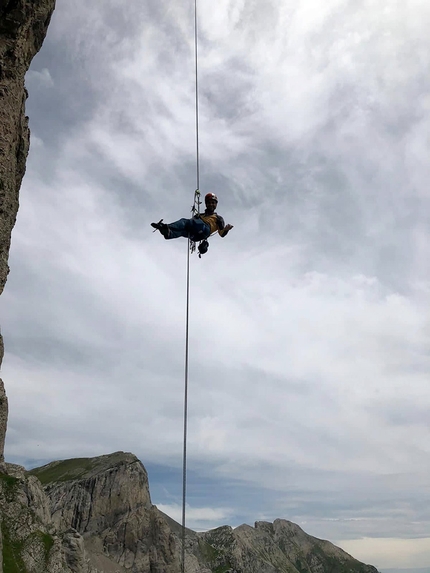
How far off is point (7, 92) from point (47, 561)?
86.7 m

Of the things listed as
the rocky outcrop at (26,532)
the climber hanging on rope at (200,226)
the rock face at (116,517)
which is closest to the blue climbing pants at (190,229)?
the climber hanging on rope at (200,226)

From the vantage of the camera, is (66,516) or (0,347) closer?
(0,347)

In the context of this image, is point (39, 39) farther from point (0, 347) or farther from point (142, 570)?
point (142, 570)

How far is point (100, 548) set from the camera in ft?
440

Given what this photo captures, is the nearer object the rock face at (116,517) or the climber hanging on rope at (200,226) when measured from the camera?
the climber hanging on rope at (200,226)

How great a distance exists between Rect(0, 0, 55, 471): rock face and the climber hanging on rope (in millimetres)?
4987

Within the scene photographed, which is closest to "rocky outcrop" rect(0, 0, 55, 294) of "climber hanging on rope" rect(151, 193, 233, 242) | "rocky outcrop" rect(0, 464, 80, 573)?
"climber hanging on rope" rect(151, 193, 233, 242)

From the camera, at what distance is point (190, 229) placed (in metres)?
18.7

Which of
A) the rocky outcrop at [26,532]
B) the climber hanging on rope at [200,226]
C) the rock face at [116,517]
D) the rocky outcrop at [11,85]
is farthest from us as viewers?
the rock face at [116,517]

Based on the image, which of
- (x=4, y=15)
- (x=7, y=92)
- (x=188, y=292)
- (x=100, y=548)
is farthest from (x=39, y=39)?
(x=100, y=548)

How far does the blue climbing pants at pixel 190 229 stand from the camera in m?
18.1

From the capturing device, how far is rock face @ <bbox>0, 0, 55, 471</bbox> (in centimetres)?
1494

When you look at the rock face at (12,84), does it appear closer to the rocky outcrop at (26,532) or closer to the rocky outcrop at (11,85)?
the rocky outcrop at (11,85)

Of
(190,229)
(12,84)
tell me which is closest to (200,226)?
(190,229)
